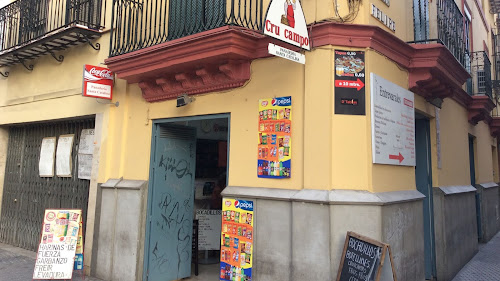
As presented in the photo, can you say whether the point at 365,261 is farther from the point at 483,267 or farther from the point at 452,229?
the point at 483,267

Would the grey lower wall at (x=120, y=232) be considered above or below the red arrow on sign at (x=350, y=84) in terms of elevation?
below

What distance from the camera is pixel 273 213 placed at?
4.82 m

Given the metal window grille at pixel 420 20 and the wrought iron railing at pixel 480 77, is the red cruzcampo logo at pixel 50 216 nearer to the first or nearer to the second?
the metal window grille at pixel 420 20

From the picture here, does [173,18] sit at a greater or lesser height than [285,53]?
Answer: greater

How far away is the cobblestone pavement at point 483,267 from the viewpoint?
6992 mm

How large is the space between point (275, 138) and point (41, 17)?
7674mm

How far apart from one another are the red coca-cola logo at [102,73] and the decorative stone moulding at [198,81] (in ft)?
3.13

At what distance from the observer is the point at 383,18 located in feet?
17.3

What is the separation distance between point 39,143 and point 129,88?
13.3 ft

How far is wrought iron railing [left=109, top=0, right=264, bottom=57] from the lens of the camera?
5.19 metres

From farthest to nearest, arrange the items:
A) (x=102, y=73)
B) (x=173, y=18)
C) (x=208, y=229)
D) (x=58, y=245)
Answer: (x=208, y=229) < (x=102, y=73) < (x=58, y=245) < (x=173, y=18)

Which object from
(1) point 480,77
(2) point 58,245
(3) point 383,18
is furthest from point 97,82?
(1) point 480,77

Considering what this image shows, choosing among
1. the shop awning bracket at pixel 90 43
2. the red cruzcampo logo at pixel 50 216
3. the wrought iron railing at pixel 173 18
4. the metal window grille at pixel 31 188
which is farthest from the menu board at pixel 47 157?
the wrought iron railing at pixel 173 18

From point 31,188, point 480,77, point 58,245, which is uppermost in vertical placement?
point 480,77
